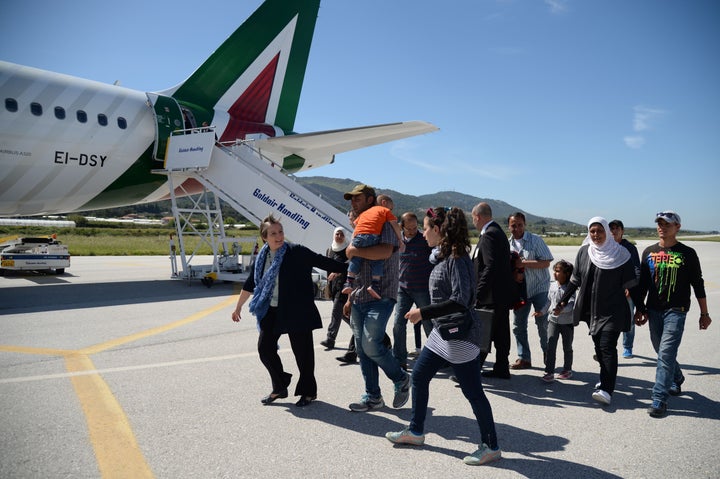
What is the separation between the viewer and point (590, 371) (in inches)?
237

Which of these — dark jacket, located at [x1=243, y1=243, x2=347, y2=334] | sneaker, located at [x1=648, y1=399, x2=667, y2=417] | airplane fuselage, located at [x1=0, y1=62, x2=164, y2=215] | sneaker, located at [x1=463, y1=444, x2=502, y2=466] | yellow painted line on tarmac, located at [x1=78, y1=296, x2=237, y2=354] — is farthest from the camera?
airplane fuselage, located at [x1=0, y1=62, x2=164, y2=215]

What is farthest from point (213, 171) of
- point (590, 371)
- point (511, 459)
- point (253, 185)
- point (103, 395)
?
point (511, 459)

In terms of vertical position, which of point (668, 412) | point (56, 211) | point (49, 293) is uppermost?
point (56, 211)

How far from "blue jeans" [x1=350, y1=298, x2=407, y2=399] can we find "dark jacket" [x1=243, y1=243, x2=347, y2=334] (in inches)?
15.9

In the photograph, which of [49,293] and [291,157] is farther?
[291,157]

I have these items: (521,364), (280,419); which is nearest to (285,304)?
(280,419)

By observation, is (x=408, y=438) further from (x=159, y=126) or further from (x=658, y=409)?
(x=159, y=126)

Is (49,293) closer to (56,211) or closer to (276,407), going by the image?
(56,211)

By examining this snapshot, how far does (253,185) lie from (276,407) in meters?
8.64

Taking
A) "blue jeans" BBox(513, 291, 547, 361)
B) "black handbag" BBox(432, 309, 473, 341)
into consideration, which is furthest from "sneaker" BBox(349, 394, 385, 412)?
"blue jeans" BBox(513, 291, 547, 361)

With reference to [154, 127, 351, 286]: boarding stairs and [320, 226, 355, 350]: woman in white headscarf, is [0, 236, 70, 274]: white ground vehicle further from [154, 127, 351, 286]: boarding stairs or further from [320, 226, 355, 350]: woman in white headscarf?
[320, 226, 355, 350]: woman in white headscarf

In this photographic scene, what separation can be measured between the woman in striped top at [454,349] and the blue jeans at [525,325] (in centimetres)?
269

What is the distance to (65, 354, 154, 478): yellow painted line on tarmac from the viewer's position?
10.9 ft

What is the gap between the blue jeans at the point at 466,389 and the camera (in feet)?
11.3
